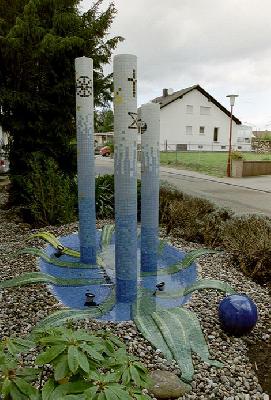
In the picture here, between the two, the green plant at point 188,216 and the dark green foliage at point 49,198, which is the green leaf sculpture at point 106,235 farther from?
the green plant at point 188,216

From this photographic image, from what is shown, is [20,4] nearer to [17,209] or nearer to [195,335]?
[17,209]

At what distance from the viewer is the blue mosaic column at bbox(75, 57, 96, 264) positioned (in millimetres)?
6492

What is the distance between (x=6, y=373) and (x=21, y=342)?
15 cm

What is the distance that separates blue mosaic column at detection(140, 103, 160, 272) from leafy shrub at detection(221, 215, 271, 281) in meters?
1.45

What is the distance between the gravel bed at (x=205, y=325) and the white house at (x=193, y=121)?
30428 mm

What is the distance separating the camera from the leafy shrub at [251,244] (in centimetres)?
623

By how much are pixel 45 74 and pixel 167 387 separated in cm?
886

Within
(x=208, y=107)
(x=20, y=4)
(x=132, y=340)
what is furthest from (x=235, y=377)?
(x=208, y=107)

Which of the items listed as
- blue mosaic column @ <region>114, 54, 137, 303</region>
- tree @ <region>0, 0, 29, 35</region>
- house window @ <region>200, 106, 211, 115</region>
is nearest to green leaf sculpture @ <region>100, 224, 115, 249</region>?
blue mosaic column @ <region>114, 54, 137, 303</region>

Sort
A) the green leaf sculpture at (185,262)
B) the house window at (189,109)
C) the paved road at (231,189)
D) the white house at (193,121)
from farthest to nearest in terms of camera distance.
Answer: the house window at (189,109)
the white house at (193,121)
the paved road at (231,189)
the green leaf sculpture at (185,262)

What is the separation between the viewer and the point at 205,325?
460 centimetres

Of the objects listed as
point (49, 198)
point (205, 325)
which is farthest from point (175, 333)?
point (49, 198)

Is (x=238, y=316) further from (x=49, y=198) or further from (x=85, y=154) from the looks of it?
(x=49, y=198)

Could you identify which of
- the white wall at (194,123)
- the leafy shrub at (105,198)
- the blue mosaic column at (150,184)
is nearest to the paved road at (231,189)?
the leafy shrub at (105,198)
